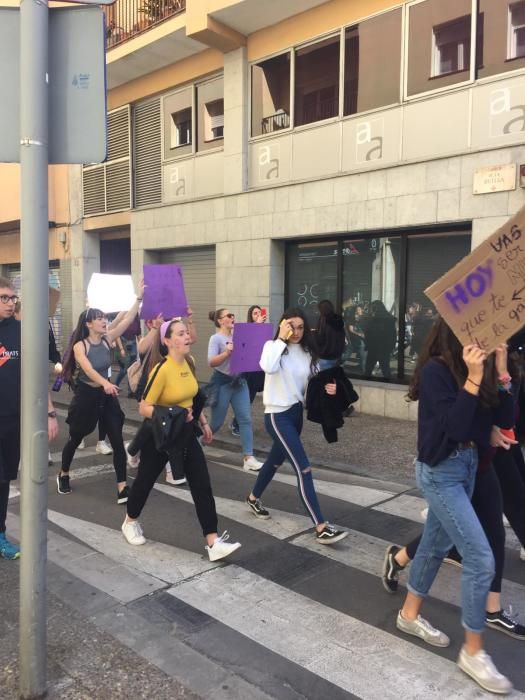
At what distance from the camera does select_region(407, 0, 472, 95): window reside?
8.71 m

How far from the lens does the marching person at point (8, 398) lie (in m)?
4.23

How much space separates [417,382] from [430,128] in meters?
7.01

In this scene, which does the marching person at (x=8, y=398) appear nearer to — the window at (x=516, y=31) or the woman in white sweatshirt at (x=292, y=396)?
the woman in white sweatshirt at (x=292, y=396)

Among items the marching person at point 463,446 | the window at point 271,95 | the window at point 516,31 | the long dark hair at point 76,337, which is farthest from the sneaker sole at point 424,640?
the window at point 271,95

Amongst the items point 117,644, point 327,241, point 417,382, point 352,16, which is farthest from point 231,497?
point 352,16

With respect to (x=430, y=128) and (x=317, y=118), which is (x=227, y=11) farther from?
(x=430, y=128)

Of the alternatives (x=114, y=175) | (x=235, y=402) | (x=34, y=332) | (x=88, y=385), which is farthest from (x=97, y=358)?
(x=114, y=175)

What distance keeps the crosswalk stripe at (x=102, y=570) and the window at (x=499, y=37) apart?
7958 millimetres

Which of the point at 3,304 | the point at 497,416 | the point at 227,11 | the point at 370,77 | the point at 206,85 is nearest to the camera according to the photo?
the point at 497,416

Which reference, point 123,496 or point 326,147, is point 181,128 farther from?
point 123,496

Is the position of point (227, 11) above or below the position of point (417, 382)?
above

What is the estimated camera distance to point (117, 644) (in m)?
3.14

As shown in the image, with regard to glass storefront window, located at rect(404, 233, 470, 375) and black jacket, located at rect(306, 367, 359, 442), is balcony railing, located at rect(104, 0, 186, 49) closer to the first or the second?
glass storefront window, located at rect(404, 233, 470, 375)

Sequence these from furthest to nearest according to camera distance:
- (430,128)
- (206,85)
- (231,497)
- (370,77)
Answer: (206,85)
(370,77)
(430,128)
(231,497)
